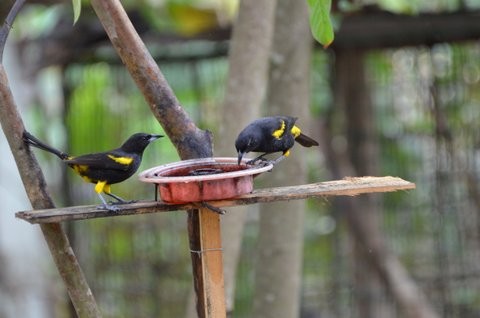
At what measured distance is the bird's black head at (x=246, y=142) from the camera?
11.4ft

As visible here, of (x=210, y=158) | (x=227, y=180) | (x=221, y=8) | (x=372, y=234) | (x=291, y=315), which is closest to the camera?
(x=227, y=180)

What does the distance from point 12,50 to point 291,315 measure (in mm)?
3156

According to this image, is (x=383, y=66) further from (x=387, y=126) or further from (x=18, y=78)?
(x=18, y=78)

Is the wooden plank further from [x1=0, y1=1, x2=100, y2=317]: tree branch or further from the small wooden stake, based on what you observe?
[x1=0, y1=1, x2=100, y2=317]: tree branch

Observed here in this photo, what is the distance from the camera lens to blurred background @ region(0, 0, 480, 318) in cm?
647

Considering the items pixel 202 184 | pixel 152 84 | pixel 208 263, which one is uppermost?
pixel 152 84

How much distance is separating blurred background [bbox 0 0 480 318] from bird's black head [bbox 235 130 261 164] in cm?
282

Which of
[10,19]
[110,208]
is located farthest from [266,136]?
[10,19]

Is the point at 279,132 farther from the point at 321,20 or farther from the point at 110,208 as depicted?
the point at 110,208

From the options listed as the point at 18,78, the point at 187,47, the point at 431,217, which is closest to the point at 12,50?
the point at 18,78

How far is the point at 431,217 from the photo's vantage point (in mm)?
6672

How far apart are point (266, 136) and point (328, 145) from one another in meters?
2.92

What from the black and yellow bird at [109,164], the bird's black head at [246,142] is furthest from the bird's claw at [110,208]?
the bird's black head at [246,142]

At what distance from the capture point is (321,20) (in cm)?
Answer: 319
